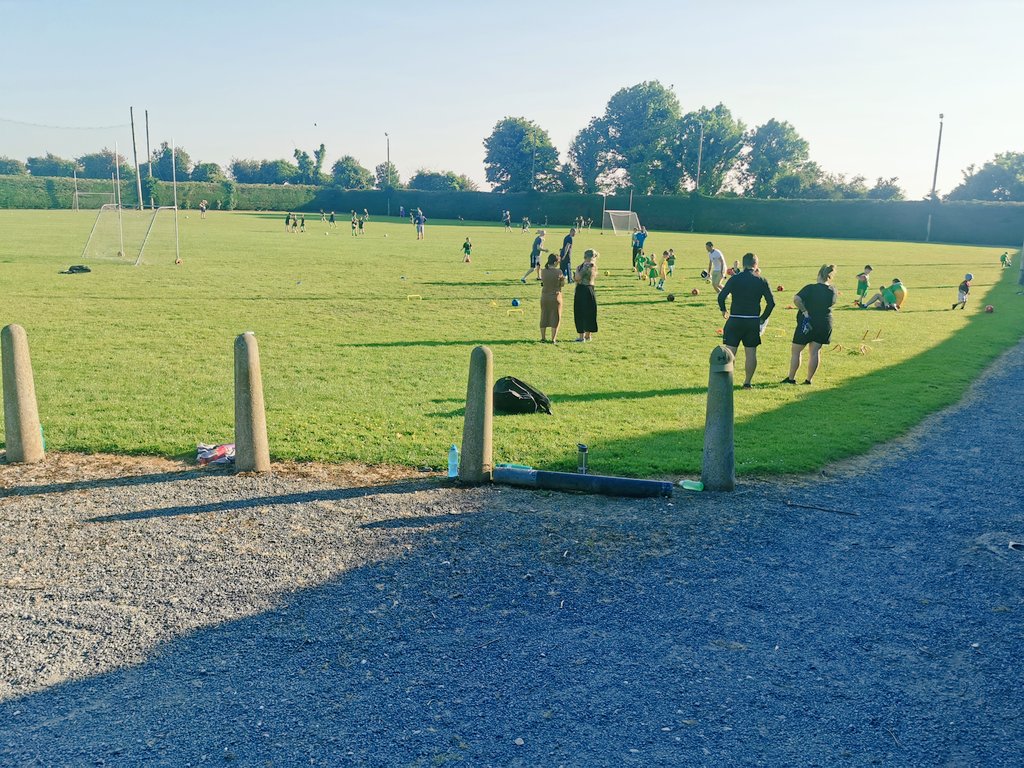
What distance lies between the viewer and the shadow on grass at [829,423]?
8.08 meters

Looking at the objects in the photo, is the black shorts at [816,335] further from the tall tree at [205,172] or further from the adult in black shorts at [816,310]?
the tall tree at [205,172]

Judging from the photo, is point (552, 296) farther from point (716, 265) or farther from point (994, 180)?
point (994, 180)

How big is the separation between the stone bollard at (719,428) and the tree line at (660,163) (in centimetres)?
9265

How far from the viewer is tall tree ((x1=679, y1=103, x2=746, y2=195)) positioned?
368 feet

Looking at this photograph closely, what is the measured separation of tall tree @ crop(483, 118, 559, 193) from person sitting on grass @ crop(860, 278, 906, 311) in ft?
332

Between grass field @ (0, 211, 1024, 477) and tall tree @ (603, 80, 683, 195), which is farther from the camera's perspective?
tall tree @ (603, 80, 683, 195)

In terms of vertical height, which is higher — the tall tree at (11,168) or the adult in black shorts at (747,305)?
the tall tree at (11,168)

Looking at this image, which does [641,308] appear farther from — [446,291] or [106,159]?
[106,159]

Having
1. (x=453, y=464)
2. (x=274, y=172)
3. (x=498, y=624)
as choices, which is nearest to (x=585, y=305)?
(x=453, y=464)

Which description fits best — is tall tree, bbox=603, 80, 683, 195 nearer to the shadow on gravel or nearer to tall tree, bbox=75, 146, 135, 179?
tall tree, bbox=75, 146, 135, 179

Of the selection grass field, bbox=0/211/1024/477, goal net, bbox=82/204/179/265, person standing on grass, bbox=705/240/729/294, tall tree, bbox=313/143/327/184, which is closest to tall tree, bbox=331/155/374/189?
tall tree, bbox=313/143/327/184

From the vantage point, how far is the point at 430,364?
1312cm

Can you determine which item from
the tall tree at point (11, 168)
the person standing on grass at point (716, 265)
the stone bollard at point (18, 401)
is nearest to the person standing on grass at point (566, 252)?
the person standing on grass at point (716, 265)

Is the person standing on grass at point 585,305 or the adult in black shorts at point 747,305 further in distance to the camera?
the person standing on grass at point 585,305
